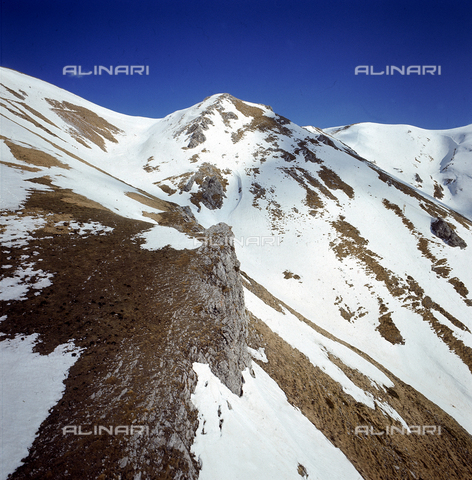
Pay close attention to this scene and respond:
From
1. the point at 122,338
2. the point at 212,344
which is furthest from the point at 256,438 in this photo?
the point at 122,338

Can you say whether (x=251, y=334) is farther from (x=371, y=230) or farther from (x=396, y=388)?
(x=371, y=230)

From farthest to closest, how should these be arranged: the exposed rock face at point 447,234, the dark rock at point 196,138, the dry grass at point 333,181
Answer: the dark rock at point 196,138 < the dry grass at point 333,181 < the exposed rock face at point 447,234

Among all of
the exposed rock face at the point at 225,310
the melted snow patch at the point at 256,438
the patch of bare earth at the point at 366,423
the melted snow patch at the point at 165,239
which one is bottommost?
the patch of bare earth at the point at 366,423

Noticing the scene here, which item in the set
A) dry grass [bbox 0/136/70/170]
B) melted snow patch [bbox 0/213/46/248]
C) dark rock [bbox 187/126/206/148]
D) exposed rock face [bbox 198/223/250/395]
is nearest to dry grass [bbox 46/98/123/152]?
dark rock [bbox 187/126/206/148]

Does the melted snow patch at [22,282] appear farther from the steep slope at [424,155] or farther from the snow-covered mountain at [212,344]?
the steep slope at [424,155]

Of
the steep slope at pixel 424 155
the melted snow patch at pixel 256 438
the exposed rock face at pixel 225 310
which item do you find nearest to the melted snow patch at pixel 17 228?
the exposed rock face at pixel 225 310

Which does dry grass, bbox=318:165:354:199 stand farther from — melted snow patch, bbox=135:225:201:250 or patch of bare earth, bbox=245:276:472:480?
melted snow patch, bbox=135:225:201:250
